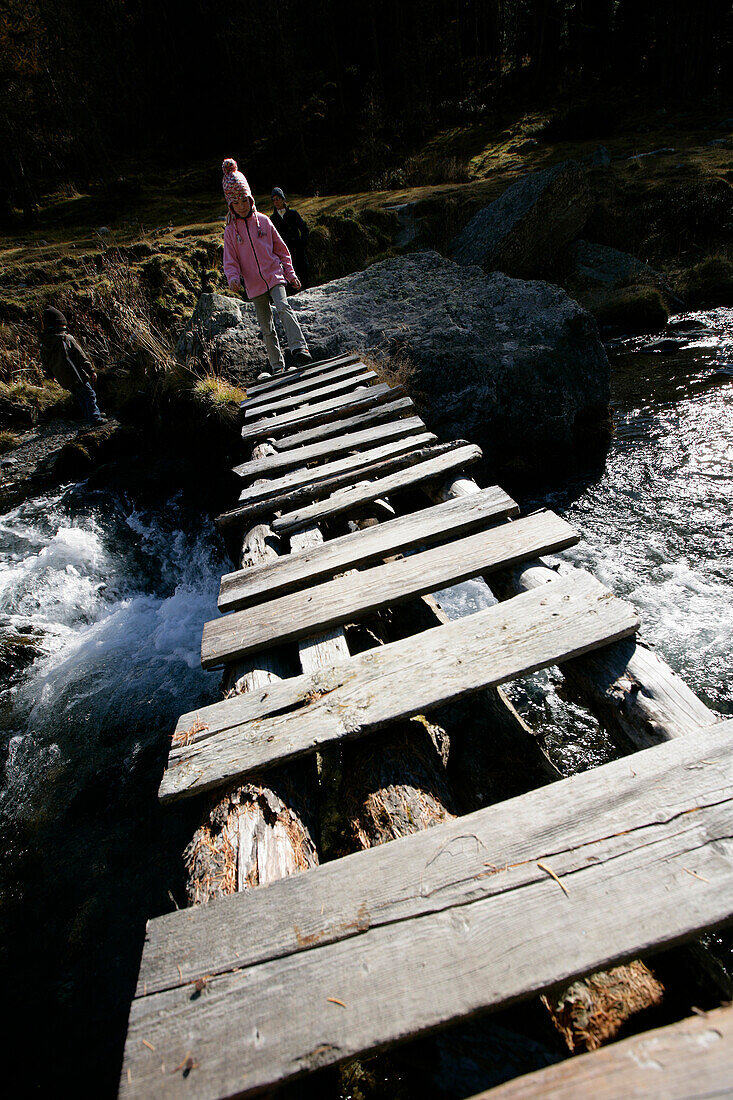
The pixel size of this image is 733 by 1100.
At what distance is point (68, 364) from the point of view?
8695 mm

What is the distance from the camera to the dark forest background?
20.8m

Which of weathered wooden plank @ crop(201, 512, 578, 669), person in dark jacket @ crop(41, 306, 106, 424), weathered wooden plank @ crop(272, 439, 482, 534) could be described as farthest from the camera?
person in dark jacket @ crop(41, 306, 106, 424)

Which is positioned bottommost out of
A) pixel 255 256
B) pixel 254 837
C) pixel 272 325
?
pixel 254 837

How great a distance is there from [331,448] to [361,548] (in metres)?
1.78

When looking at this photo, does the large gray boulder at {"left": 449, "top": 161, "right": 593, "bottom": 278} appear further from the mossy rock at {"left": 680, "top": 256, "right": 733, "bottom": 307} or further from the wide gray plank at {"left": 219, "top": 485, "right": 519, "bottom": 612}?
the wide gray plank at {"left": 219, "top": 485, "right": 519, "bottom": 612}

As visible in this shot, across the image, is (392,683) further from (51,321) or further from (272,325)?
(51,321)

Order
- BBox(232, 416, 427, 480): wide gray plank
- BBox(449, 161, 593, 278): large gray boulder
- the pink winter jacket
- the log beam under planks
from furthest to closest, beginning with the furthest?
BBox(449, 161, 593, 278): large gray boulder
the pink winter jacket
BBox(232, 416, 427, 480): wide gray plank
the log beam under planks

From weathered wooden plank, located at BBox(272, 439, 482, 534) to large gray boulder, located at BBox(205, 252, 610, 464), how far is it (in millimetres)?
1827

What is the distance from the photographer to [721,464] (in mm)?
5367

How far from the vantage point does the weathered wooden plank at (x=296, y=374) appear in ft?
21.0

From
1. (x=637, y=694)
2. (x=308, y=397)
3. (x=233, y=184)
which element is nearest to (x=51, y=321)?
(x=233, y=184)

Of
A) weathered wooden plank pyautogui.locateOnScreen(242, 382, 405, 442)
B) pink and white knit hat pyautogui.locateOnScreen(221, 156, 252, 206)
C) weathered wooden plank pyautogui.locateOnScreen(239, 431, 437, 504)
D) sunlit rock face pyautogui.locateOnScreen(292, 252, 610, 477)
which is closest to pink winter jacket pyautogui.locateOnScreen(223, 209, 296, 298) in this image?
Answer: pink and white knit hat pyautogui.locateOnScreen(221, 156, 252, 206)

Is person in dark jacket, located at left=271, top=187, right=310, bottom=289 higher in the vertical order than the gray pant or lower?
higher

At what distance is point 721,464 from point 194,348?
643cm
